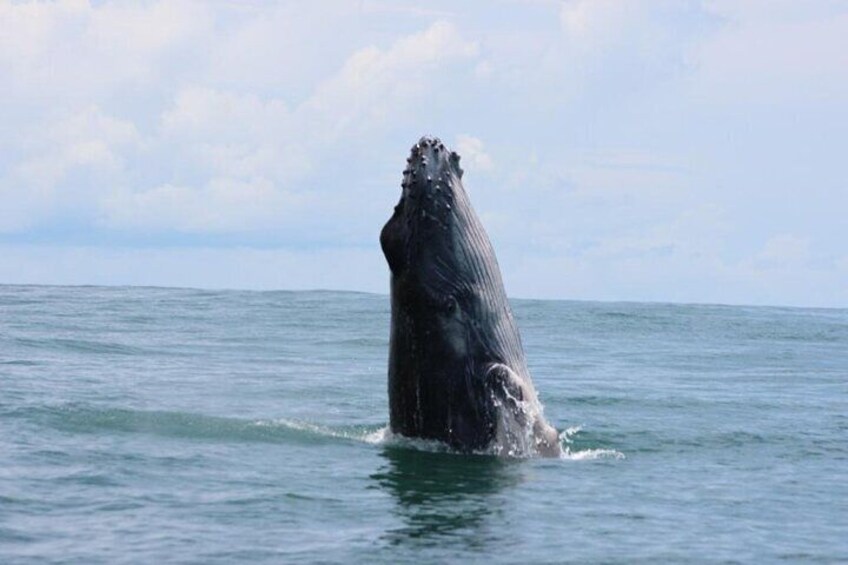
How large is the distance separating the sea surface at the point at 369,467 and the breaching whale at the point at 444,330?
33 centimetres

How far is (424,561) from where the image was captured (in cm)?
934

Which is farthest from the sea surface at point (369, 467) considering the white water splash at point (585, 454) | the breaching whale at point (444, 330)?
the breaching whale at point (444, 330)

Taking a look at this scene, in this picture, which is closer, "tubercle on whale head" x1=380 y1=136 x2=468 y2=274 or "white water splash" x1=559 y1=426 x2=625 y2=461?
"tubercle on whale head" x1=380 y1=136 x2=468 y2=274

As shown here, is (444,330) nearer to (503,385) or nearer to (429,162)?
(503,385)

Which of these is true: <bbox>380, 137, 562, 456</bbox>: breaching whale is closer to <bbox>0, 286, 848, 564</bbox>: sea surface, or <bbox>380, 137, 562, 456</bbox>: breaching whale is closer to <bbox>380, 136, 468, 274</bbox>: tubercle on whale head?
<bbox>380, 136, 468, 274</bbox>: tubercle on whale head

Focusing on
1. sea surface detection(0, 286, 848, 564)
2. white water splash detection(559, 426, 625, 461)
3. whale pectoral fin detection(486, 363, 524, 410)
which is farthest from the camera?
white water splash detection(559, 426, 625, 461)

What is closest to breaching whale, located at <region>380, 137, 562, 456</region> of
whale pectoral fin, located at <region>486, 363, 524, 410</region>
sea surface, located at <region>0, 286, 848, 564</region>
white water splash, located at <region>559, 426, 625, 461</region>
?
whale pectoral fin, located at <region>486, 363, 524, 410</region>

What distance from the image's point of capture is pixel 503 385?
12.7 metres

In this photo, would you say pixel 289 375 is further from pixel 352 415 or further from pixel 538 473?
pixel 538 473

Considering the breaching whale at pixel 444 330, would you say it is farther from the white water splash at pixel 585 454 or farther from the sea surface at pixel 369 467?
the white water splash at pixel 585 454

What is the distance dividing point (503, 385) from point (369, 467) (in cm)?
144

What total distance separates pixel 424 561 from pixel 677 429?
8.83 m

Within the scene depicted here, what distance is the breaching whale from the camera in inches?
503

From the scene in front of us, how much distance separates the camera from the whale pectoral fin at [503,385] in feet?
41.8
